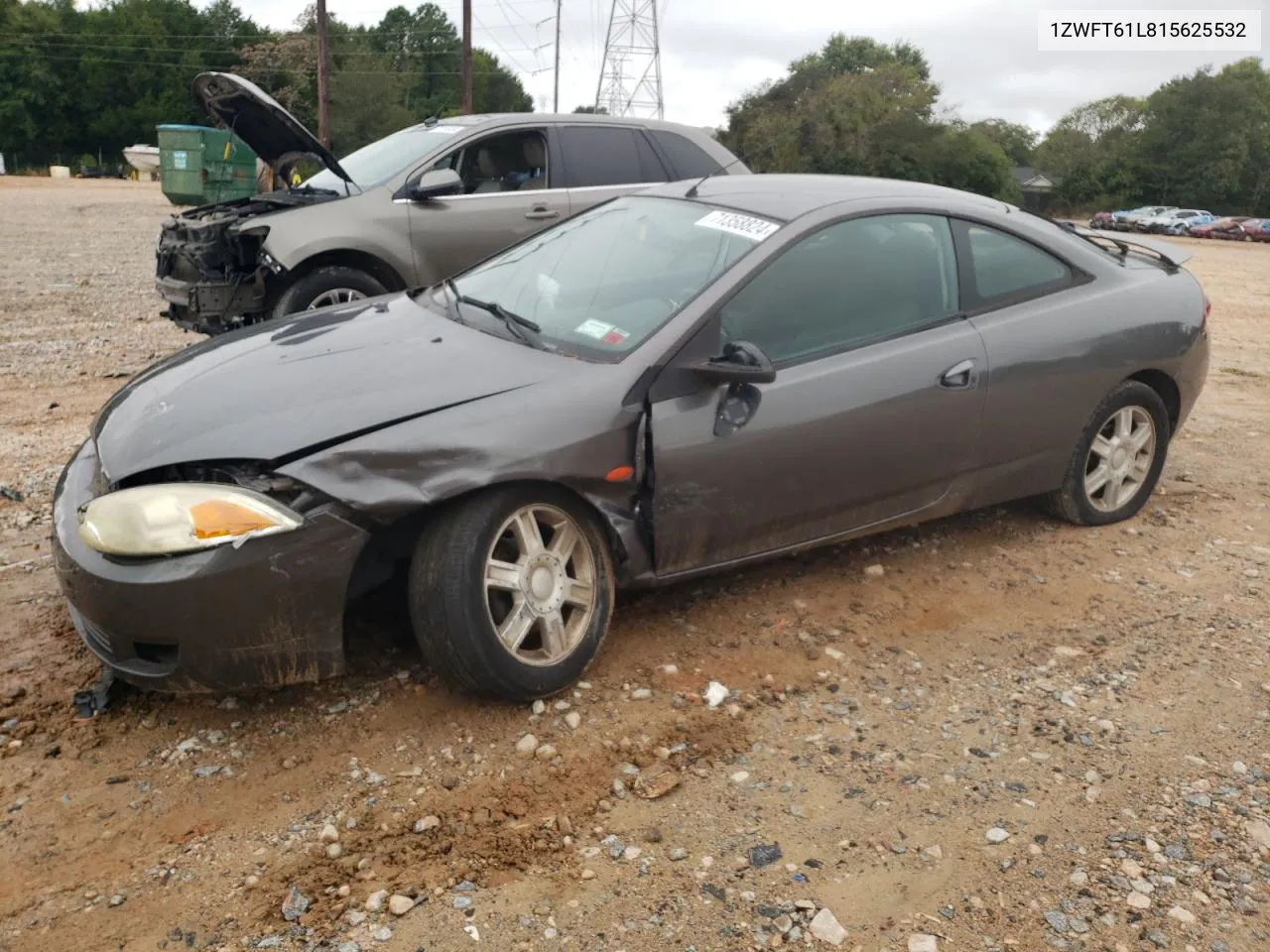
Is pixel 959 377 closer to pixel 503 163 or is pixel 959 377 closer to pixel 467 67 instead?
pixel 503 163

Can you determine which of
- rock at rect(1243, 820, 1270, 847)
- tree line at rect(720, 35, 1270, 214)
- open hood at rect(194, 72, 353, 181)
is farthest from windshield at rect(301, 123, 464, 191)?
tree line at rect(720, 35, 1270, 214)

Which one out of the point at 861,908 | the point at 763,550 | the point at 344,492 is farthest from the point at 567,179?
the point at 861,908

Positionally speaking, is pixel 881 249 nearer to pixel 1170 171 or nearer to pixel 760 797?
pixel 760 797

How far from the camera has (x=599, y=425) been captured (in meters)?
3.35

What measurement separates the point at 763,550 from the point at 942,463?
2.73 ft

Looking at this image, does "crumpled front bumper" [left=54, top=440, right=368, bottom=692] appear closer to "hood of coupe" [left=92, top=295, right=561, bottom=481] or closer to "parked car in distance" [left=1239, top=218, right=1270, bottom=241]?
"hood of coupe" [left=92, top=295, right=561, bottom=481]

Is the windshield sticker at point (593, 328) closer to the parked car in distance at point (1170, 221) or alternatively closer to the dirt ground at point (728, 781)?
the dirt ground at point (728, 781)

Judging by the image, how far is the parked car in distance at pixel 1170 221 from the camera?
47.0 meters

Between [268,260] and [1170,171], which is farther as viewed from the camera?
[1170,171]

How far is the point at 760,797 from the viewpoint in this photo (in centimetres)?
297

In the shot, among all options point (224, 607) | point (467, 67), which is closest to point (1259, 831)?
point (224, 607)

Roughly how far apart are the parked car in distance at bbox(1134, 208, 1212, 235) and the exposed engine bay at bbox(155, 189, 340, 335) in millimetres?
47732

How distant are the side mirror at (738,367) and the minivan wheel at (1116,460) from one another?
6.28 ft

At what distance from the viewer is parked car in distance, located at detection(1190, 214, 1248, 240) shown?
4362 cm
